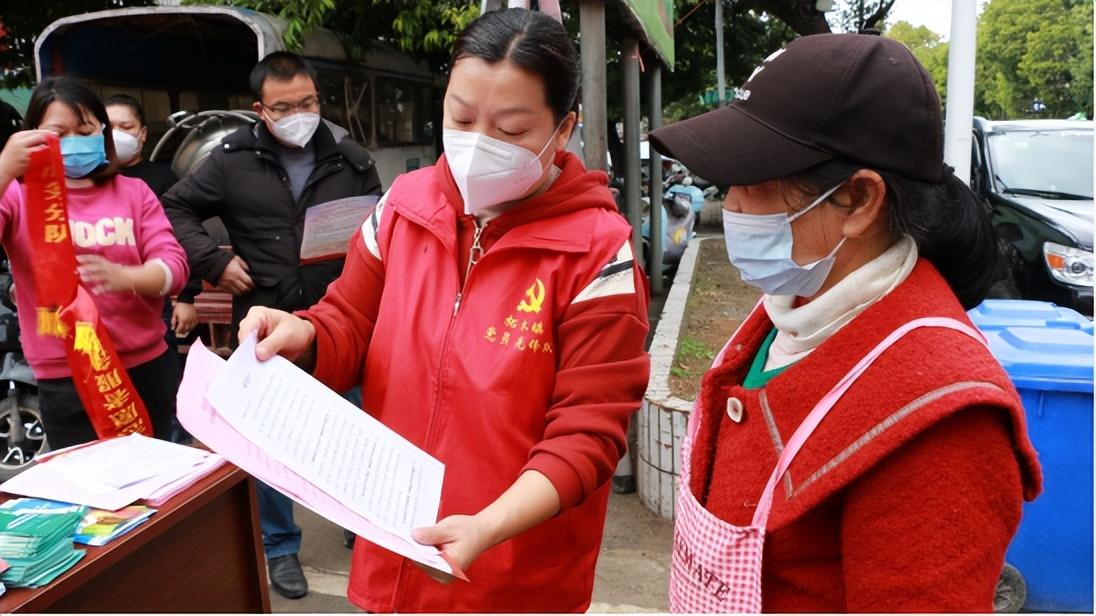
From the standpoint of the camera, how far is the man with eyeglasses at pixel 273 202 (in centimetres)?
304

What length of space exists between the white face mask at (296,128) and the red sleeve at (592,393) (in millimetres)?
1976

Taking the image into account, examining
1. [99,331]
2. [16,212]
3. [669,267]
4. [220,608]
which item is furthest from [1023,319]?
[669,267]

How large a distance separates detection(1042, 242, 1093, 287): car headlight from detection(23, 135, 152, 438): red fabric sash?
225 inches

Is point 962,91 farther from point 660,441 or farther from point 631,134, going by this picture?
point 631,134

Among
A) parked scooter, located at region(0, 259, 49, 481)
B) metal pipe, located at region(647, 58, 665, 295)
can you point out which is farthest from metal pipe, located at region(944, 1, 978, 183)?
parked scooter, located at region(0, 259, 49, 481)

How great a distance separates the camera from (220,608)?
1.83 meters

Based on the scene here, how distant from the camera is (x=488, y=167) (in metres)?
1.55

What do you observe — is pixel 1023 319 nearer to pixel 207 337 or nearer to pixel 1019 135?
pixel 207 337

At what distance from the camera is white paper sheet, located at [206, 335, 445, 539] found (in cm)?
120

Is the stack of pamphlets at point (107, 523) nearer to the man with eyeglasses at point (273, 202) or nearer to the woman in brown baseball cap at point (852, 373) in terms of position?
the woman in brown baseball cap at point (852, 373)

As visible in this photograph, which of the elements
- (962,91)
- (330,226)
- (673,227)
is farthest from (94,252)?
(673,227)

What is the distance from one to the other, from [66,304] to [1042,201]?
637 cm

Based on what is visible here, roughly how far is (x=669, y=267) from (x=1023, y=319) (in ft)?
21.9

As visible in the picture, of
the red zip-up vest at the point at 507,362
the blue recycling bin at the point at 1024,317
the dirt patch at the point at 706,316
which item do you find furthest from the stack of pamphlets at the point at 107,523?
the blue recycling bin at the point at 1024,317
